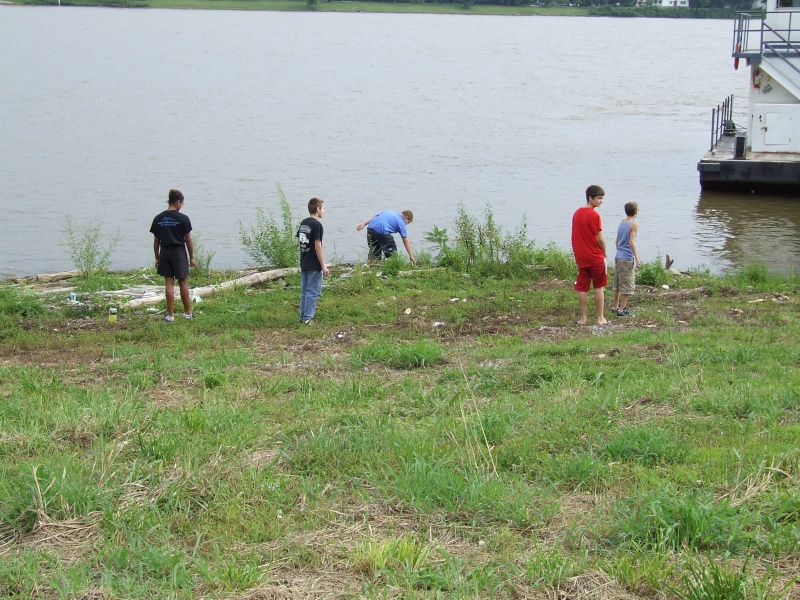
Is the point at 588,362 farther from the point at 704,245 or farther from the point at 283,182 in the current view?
the point at 283,182

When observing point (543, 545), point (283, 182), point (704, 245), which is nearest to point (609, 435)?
point (543, 545)

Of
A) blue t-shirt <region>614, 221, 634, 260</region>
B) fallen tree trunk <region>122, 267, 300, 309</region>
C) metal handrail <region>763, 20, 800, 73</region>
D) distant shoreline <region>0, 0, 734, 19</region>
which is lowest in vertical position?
fallen tree trunk <region>122, 267, 300, 309</region>

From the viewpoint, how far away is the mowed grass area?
4188 millimetres

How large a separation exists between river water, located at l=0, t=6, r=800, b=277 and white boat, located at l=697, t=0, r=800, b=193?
849mm

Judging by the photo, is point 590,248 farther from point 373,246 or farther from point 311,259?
point 373,246

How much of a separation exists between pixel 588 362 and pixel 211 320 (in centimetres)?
497

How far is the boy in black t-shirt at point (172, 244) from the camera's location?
437 inches

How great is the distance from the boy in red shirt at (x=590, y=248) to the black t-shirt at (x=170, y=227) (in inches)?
182

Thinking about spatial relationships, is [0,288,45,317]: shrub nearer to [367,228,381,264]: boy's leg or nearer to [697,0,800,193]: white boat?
[367,228,381,264]: boy's leg

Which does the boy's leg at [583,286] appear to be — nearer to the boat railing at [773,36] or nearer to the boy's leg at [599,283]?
the boy's leg at [599,283]

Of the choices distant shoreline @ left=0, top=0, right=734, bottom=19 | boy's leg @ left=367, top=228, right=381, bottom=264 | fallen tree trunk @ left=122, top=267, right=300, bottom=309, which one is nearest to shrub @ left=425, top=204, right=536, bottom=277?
boy's leg @ left=367, top=228, right=381, bottom=264

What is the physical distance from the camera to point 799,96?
2373 centimetres

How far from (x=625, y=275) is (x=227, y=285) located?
5747 millimetres

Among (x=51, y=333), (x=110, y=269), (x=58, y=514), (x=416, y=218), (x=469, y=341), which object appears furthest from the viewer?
(x=416, y=218)
